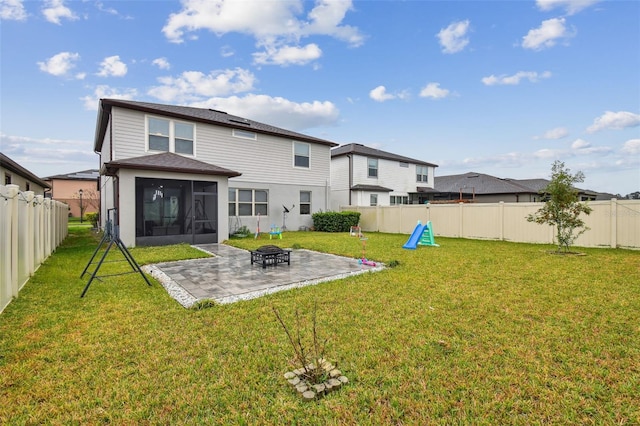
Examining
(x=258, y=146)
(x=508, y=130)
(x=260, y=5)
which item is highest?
(x=260, y=5)

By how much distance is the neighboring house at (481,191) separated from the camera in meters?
27.6

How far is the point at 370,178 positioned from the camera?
911 inches

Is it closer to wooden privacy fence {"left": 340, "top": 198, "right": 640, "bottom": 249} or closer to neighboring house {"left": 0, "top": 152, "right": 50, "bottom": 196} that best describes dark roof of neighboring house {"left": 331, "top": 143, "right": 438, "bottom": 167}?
wooden privacy fence {"left": 340, "top": 198, "right": 640, "bottom": 249}

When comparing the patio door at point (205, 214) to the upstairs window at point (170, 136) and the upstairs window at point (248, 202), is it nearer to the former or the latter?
the upstairs window at point (248, 202)

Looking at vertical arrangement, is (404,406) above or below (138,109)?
below

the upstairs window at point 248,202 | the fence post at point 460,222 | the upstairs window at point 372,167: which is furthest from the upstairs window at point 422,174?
the upstairs window at point 248,202

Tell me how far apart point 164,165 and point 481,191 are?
90.1 feet

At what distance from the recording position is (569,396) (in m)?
2.34

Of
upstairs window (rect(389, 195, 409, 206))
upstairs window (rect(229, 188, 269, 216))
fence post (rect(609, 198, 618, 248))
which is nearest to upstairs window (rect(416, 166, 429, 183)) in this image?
upstairs window (rect(389, 195, 409, 206))

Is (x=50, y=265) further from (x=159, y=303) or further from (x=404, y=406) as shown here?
(x=404, y=406)

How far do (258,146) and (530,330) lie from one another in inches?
557

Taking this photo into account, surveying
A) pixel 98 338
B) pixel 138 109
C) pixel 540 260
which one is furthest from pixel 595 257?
pixel 138 109

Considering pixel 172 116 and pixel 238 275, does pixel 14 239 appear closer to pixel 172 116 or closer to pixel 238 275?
pixel 238 275

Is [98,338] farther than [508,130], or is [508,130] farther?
[508,130]
